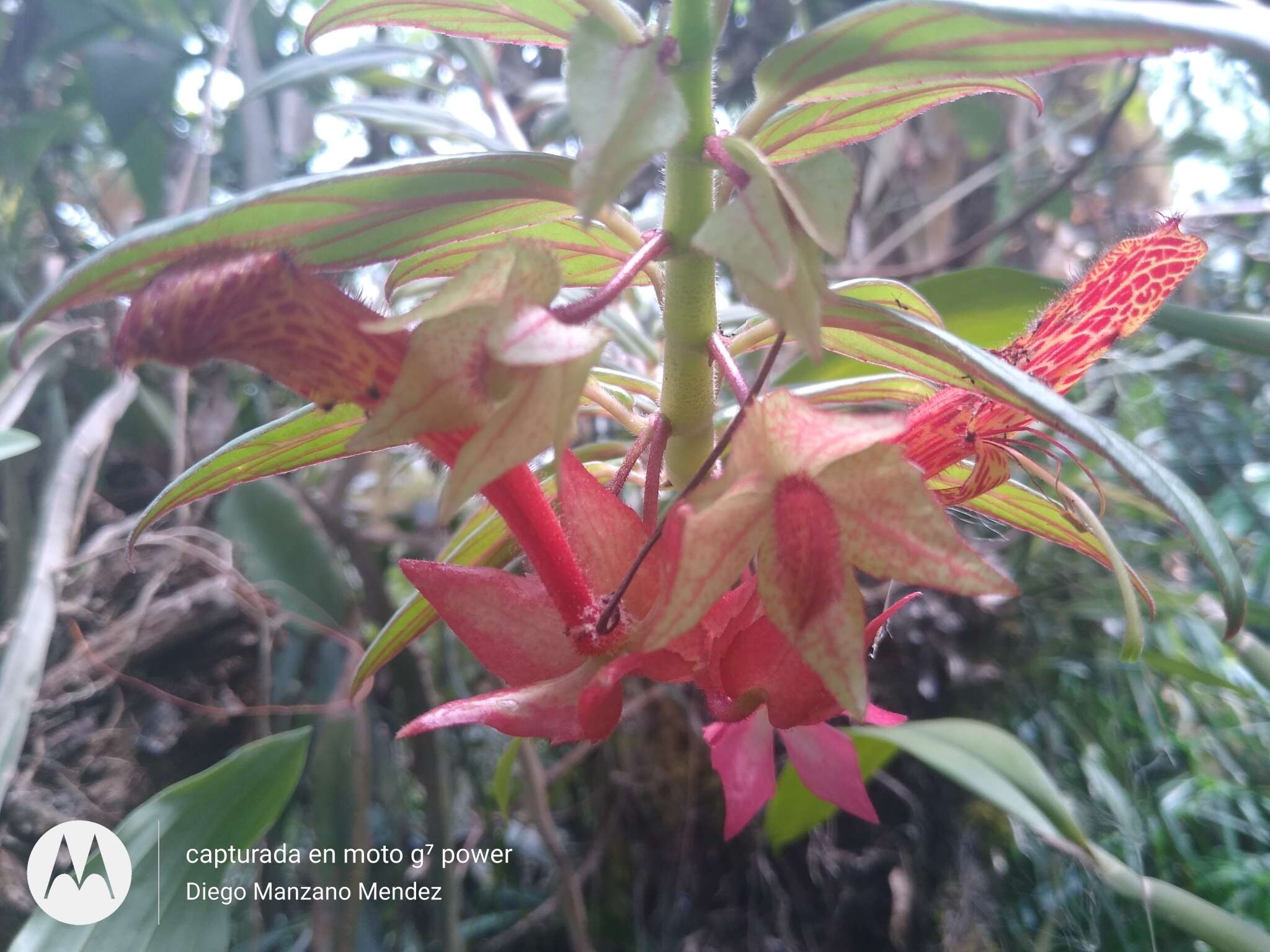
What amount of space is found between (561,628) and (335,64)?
1.04 m

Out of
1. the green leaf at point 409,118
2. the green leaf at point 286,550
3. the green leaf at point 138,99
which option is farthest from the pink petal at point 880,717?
the green leaf at point 138,99

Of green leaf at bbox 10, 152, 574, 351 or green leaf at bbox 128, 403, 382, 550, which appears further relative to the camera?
green leaf at bbox 128, 403, 382, 550

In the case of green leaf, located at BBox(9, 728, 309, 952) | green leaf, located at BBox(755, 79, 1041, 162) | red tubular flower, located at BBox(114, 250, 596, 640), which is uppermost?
green leaf, located at BBox(755, 79, 1041, 162)

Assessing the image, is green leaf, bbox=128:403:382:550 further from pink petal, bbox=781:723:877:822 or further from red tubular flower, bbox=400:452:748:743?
pink petal, bbox=781:723:877:822

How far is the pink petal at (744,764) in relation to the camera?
0.44 meters

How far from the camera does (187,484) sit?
0.44m

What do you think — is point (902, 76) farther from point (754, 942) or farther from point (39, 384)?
point (39, 384)

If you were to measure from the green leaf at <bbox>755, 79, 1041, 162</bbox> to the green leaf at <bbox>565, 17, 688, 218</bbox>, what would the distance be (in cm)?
15

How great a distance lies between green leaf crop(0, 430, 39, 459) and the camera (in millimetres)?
594

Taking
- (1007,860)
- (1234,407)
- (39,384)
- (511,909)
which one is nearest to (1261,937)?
(1007,860)

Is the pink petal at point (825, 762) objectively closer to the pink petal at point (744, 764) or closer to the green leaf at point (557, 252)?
the pink petal at point (744, 764)

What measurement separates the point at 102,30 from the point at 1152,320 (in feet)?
5.79

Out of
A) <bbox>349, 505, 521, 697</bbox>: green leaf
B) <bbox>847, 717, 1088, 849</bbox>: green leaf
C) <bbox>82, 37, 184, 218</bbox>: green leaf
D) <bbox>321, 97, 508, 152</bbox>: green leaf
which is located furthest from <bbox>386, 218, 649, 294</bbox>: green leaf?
<bbox>82, 37, 184, 218</bbox>: green leaf

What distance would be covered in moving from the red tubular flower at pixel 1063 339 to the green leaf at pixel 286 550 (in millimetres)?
795
